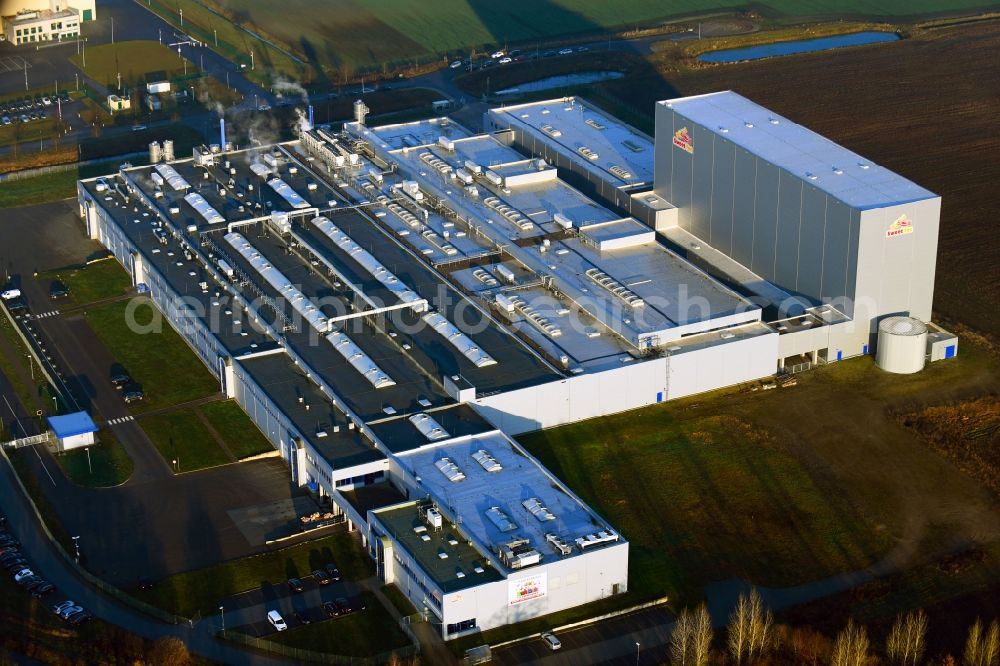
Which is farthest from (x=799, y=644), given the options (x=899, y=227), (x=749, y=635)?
(x=899, y=227)

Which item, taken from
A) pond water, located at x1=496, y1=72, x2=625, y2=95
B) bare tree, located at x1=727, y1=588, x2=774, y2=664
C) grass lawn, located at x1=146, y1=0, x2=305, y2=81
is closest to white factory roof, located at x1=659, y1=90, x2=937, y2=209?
bare tree, located at x1=727, y1=588, x2=774, y2=664

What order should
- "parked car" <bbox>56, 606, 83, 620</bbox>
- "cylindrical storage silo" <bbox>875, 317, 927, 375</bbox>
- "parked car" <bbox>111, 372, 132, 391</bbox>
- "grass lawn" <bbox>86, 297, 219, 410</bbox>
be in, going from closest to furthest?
"parked car" <bbox>56, 606, 83, 620</bbox>, "grass lawn" <bbox>86, 297, 219, 410</bbox>, "parked car" <bbox>111, 372, 132, 391</bbox>, "cylindrical storage silo" <bbox>875, 317, 927, 375</bbox>

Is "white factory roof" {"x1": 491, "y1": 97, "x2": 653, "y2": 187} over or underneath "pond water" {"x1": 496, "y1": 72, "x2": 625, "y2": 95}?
over

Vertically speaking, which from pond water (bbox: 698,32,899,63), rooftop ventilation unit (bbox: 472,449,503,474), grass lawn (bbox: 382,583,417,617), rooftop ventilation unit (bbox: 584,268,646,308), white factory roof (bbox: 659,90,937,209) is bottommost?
grass lawn (bbox: 382,583,417,617)

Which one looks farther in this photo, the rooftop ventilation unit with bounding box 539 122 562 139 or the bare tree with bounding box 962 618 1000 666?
the rooftop ventilation unit with bounding box 539 122 562 139

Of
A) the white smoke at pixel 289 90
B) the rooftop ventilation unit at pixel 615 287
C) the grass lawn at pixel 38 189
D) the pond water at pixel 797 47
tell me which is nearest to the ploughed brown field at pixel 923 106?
the pond water at pixel 797 47

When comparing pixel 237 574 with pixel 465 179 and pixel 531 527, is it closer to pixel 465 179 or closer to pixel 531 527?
pixel 531 527

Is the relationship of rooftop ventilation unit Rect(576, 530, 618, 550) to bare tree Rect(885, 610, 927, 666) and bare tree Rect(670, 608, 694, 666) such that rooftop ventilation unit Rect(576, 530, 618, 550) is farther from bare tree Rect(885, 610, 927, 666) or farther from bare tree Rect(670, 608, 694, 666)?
bare tree Rect(885, 610, 927, 666)
